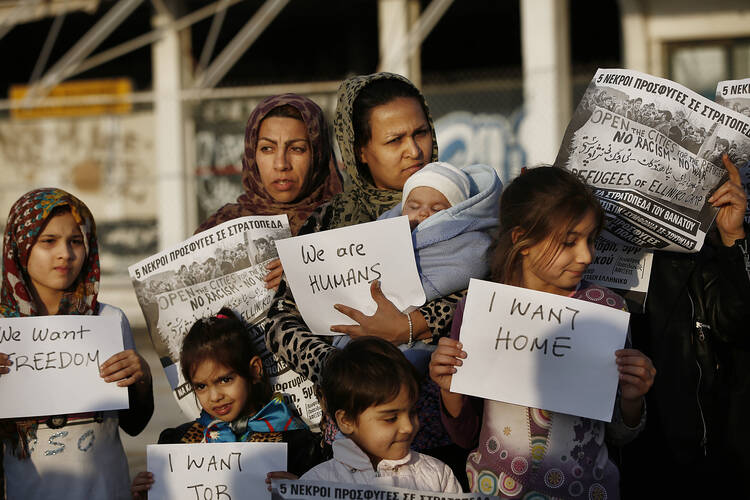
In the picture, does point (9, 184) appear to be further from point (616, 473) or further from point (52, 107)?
point (616, 473)

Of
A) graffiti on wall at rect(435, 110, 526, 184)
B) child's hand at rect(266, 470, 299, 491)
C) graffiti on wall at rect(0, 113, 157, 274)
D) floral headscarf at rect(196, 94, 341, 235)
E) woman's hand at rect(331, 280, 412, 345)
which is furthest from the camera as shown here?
graffiti on wall at rect(0, 113, 157, 274)

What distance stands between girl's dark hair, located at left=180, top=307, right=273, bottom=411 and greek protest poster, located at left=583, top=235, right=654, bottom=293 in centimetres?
120

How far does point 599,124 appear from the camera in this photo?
291 cm

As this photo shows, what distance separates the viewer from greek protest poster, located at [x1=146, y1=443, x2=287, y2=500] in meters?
2.88

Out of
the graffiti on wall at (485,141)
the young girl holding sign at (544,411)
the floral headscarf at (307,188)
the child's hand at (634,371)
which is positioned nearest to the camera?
the child's hand at (634,371)

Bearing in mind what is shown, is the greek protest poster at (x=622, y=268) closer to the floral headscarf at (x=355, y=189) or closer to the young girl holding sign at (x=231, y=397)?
the floral headscarf at (x=355, y=189)

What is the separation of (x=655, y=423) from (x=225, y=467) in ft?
4.67

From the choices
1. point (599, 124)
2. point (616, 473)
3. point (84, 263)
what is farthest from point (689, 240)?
point (84, 263)

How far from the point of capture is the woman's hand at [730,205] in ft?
9.20

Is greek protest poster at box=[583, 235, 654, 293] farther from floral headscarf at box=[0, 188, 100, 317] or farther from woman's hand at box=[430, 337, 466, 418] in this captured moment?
floral headscarf at box=[0, 188, 100, 317]

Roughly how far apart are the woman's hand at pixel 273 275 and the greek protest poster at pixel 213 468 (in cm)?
62

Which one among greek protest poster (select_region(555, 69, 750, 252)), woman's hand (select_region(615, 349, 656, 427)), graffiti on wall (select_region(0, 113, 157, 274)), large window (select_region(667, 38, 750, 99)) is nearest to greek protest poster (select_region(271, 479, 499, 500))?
woman's hand (select_region(615, 349, 656, 427))

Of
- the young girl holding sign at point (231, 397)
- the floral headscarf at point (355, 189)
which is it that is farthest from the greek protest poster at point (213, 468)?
the floral headscarf at point (355, 189)

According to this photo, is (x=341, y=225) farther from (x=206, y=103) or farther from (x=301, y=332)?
(x=206, y=103)
